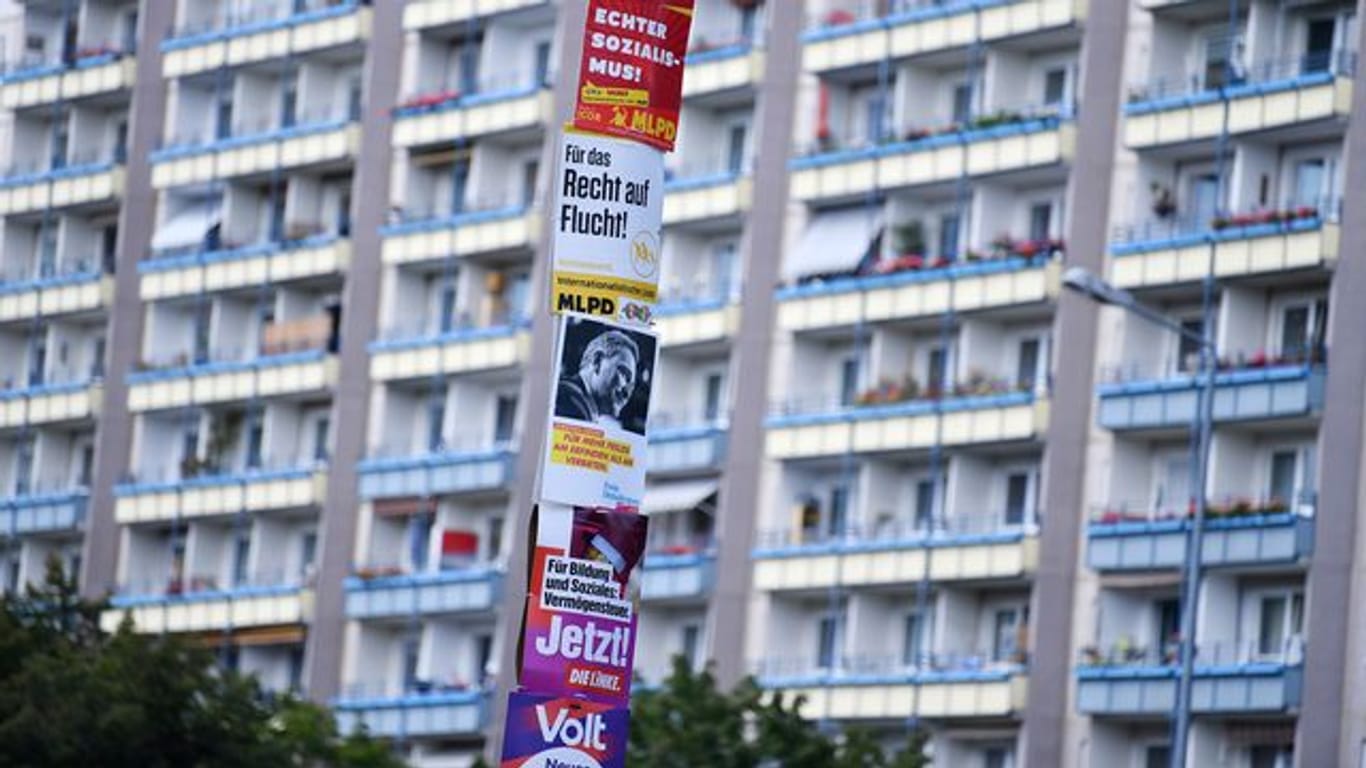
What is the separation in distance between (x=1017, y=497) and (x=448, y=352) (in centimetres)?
1738

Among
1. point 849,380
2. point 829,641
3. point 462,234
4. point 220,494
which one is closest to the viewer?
point 829,641

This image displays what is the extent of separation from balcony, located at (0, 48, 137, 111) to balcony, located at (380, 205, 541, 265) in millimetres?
12640

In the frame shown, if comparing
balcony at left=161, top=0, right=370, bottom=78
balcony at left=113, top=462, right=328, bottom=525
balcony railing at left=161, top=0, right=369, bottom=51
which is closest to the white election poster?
balcony at left=113, top=462, right=328, bottom=525

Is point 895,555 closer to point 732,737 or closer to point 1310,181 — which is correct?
point 732,737

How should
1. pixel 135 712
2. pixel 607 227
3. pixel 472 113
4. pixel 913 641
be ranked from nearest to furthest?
pixel 607 227 → pixel 135 712 → pixel 913 641 → pixel 472 113

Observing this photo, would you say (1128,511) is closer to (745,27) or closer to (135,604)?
(745,27)

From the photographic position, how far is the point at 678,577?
288ft

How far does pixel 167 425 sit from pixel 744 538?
21987 millimetres

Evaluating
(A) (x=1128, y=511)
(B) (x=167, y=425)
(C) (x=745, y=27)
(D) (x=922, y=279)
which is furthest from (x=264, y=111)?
(A) (x=1128, y=511)

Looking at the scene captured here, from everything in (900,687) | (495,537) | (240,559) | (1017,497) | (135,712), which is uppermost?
(1017,497)

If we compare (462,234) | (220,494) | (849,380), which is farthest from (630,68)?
(220,494)

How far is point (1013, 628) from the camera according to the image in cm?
8206

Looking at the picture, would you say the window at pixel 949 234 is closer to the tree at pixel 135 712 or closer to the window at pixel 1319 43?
the window at pixel 1319 43

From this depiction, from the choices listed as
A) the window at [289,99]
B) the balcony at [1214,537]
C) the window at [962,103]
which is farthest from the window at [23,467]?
the balcony at [1214,537]
